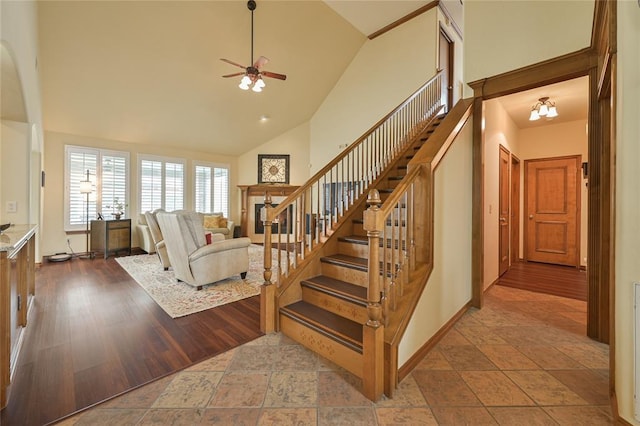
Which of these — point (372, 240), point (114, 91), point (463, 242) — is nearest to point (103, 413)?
point (372, 240)

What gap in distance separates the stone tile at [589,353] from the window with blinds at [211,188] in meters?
7.79

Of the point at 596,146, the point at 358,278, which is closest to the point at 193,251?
the point at 358,278

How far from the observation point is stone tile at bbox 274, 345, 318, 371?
1977 mm

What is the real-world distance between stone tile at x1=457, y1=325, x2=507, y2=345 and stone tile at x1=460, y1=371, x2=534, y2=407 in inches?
17.9

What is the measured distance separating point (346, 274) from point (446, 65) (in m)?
5.86

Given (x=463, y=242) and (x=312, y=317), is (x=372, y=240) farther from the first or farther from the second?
(x=463, y=242)

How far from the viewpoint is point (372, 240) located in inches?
65.8

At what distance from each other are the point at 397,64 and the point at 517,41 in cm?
340

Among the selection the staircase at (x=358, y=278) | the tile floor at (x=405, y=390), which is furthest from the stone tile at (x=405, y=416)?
the staircase at (x=358, y=278)

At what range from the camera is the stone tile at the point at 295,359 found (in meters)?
1.98

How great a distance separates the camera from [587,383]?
1806 mm

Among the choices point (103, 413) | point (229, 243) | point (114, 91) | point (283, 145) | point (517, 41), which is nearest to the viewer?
point (103, 413)

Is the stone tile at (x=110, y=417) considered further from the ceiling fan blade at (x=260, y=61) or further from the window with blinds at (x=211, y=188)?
the window with blinds at (x=211, y=188)

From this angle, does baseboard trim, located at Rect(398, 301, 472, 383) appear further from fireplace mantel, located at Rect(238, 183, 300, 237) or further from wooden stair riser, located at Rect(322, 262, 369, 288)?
fireplace mantel, located at Rect(238, 183, 300, 237)
